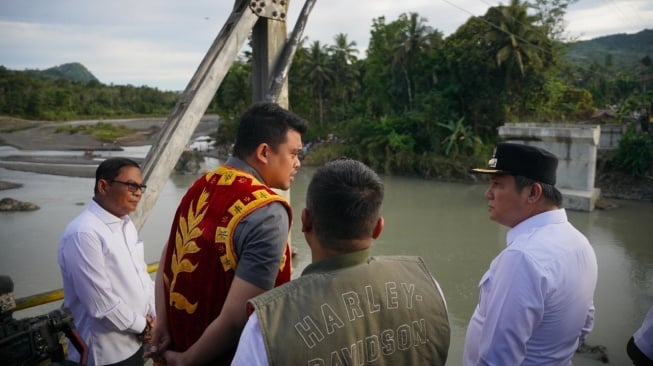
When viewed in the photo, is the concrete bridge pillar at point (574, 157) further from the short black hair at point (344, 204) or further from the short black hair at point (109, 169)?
the short black hair at point (344, 204)

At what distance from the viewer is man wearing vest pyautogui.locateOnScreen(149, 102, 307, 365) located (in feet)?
3.95

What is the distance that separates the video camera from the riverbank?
10403 mm

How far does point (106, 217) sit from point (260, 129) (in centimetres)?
98

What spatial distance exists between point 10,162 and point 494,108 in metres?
20.2

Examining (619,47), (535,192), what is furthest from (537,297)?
(619,47)

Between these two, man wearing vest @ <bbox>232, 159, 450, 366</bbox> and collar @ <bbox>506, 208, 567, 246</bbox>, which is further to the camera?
collar @ <bbox>506, 208, 567, 246</bbox>

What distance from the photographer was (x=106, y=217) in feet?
6.52

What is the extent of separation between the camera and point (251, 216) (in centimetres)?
122

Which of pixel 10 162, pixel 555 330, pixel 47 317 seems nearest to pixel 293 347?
pixel 47 317

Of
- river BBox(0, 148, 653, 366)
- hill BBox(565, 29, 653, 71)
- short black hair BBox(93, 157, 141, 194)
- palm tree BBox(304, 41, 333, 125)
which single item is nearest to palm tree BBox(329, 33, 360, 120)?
palm tree BBox(304, 41, 333, 125)

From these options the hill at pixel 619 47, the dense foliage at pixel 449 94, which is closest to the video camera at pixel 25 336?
the dense foliage at pixel 449 94

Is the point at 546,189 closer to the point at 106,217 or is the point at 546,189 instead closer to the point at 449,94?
the point at 106,217

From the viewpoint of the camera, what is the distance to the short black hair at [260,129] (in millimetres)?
1435

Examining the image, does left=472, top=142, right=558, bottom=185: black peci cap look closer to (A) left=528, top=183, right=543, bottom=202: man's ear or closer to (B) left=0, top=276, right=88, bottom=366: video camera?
(A) left=528, top=183, right=543, bottom=202: man's ear
